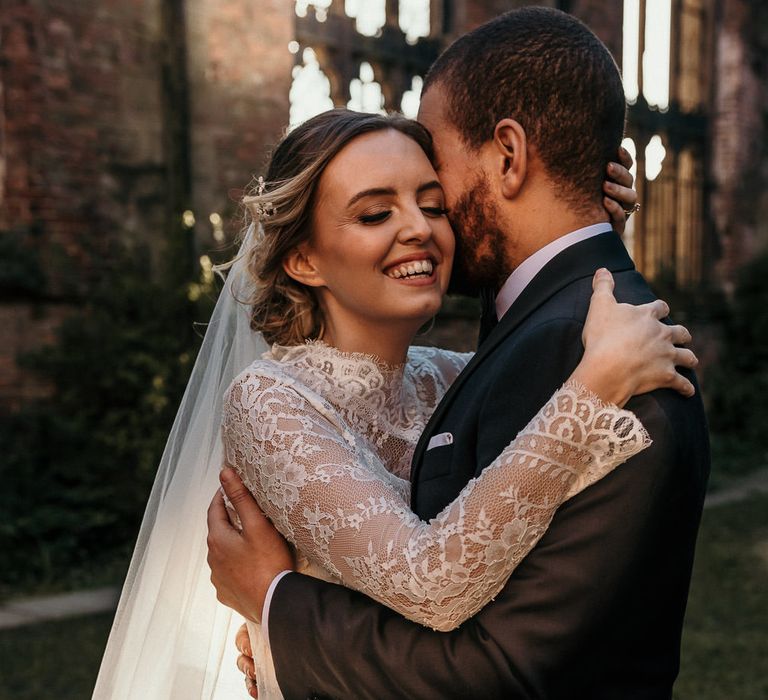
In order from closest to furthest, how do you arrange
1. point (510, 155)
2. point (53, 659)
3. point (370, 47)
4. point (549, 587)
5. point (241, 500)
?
point (549, 587)
point (510, 155)
point (241, 500)
point (53, 659)
point (370, 47)

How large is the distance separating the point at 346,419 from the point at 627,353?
37.0 inches

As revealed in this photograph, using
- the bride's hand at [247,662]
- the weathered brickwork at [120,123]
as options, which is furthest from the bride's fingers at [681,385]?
the weathered brickwork at [120,123]

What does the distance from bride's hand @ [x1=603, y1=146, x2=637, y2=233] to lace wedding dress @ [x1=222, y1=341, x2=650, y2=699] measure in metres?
0.59

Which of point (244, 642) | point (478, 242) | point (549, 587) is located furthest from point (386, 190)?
point (244, 642)

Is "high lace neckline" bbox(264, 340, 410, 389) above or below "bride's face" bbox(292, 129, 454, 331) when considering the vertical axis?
below

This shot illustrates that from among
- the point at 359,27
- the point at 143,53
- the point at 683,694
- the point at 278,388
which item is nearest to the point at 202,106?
the point at 143,53

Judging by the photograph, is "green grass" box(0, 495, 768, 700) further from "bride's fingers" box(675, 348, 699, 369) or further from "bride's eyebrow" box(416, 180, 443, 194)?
"bride's fingers" box(675, 348, 699, 369)

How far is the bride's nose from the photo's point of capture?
2377 mm

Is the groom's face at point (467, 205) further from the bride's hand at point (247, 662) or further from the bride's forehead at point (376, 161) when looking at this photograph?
the bride's hand at point (247, 662)

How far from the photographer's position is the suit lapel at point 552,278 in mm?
2129

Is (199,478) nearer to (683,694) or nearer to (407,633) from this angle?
(407,633)

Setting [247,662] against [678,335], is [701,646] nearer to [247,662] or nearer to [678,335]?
[247,662]

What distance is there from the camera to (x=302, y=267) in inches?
105

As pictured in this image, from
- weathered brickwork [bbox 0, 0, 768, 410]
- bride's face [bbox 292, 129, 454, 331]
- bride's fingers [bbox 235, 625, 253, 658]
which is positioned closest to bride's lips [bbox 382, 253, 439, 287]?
bride's face [bbox 292, 129, 454, 331]
